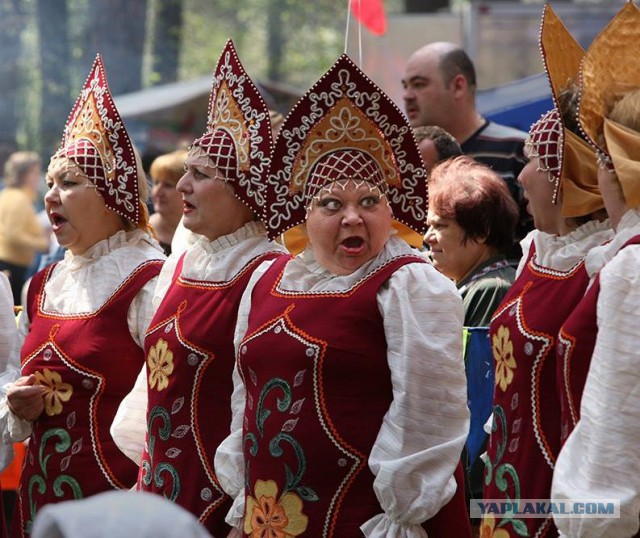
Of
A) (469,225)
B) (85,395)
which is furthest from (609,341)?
(85,395)

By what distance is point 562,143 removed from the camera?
4055 millimetres

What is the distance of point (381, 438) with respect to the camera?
13.6 ft

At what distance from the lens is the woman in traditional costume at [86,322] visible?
524 centimetres

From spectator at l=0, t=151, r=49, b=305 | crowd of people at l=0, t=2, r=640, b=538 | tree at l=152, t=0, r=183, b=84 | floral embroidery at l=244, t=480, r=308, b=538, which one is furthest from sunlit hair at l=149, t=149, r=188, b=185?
tree at l=152, t=0, r=183, b=84

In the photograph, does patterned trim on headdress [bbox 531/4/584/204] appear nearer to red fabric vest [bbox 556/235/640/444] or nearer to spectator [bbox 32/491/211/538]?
red fabric vest [bbox 556/235/640/444]

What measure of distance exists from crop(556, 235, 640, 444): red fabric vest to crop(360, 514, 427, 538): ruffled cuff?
0.52m

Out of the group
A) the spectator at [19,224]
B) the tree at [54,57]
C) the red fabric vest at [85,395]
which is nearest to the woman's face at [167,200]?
the red fabric vest at [85,395]

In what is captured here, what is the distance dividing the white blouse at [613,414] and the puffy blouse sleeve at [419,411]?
0.61 metres

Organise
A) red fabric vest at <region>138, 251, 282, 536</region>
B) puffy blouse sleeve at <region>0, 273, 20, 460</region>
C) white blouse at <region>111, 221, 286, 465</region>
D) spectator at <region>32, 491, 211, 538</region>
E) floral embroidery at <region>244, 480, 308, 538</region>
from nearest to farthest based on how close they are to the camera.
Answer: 1. spectator at <region>32, 491, 211, 538</region>
2. floral embroidery at <region>244, 480, 308, 538</region>
3. red fabric vest at <region>138, 251, 282, 536</region>
4. white blouse at <region>111, 221, 286, 465</region>
5. puffy blouse sleeve at <region>0, 273, 20, 460</region>

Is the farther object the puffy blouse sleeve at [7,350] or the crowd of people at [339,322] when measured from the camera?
the puffy blouse sleeve at [7,350]

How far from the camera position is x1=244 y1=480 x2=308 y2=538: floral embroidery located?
4270mm

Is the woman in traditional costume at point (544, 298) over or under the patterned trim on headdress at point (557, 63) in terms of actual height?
under

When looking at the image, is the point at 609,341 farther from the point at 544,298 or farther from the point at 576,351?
the point at 544,298

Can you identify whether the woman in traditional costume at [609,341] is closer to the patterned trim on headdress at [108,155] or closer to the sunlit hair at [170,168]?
the patterned trim on headdress at [108,155]
